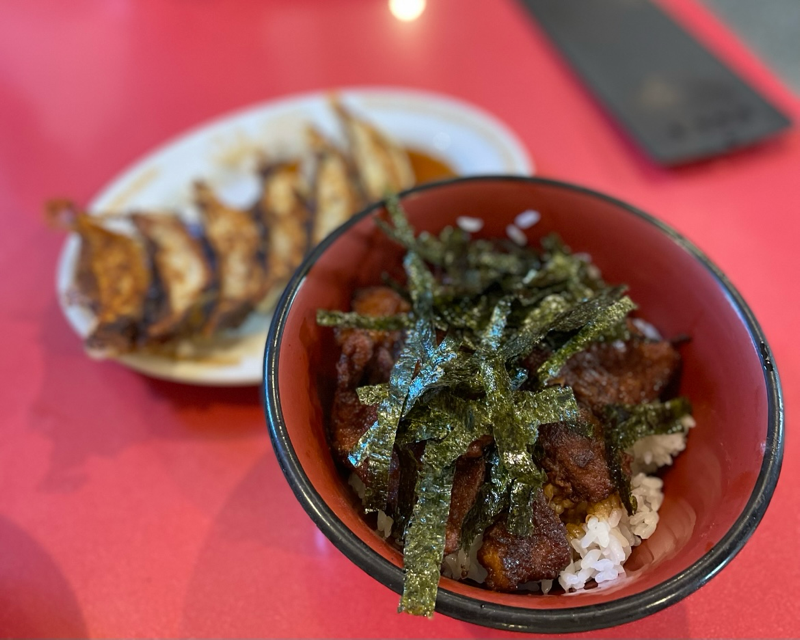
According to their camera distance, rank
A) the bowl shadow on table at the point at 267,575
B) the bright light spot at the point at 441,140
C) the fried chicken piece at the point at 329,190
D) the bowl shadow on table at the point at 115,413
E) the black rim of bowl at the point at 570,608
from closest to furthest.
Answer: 1. the black rim of bowl at the point at 570,608
2. the bowl shadow on table at the point at 267,575
3. the bowl shadow on table at the point at 115,413
4. the fried chicken piece at the point at 329,190
5. the bright light spot at the point at 441,140

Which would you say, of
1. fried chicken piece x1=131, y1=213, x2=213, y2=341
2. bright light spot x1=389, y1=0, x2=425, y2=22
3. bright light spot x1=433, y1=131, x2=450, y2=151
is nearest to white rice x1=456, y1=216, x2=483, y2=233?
fried chicken piece x1=131, y1=213, x2=213, y2=341

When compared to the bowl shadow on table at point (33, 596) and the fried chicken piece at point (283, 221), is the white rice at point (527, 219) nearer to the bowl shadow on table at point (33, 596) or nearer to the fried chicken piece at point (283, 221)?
the fried chicken piece at point (283, 221)

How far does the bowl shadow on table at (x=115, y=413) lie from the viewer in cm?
147

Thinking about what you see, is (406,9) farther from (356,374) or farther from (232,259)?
(356,374)

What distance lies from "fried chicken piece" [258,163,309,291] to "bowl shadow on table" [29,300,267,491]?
0.39 m

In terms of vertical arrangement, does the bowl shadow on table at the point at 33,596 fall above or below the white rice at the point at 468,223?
below

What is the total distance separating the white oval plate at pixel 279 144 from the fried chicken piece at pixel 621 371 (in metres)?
0.92

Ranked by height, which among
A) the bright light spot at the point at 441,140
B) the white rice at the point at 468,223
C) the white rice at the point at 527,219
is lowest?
the white rice at the point at 468,223

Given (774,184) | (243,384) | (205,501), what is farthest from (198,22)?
(774,184)

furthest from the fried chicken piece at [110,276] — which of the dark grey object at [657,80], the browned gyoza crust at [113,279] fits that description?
the dark grey object at [657,80]

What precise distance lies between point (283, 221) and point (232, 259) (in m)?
0.22

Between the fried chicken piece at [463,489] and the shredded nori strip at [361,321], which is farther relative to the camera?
the shredded nori strip at [361,321]

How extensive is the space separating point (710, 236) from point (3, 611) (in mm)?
2143

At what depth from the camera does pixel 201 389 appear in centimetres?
157
